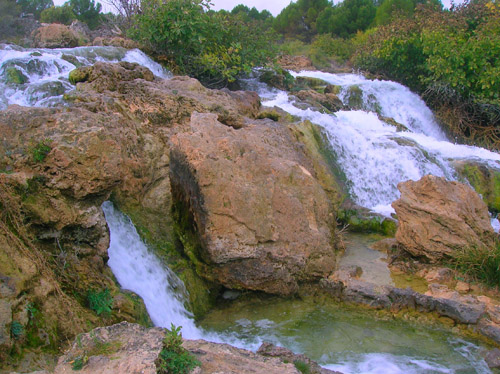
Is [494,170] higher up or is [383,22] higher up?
[383,22]

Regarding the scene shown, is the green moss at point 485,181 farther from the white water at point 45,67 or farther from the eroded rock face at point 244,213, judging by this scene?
the white water at point 45,67

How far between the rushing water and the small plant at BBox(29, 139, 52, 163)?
127 cm

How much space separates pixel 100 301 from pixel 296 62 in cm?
1998

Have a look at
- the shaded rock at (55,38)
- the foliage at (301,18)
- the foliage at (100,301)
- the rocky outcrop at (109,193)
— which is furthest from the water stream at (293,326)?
the foliage at (301,18)

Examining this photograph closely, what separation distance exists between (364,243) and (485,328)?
272cm

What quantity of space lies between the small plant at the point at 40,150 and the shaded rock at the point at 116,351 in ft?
5.96

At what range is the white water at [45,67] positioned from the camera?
7750 millimetres

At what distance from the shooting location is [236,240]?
5.10 m

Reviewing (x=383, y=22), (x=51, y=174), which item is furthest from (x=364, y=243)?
(x=383, y=22)

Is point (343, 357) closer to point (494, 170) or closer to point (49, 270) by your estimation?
point (49, 270)

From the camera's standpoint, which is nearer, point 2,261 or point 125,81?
point 2,261

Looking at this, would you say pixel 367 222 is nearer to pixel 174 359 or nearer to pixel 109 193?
pixel 109 193

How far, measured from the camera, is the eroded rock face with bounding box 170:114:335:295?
16.8 feet

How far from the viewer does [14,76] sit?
860 cm
